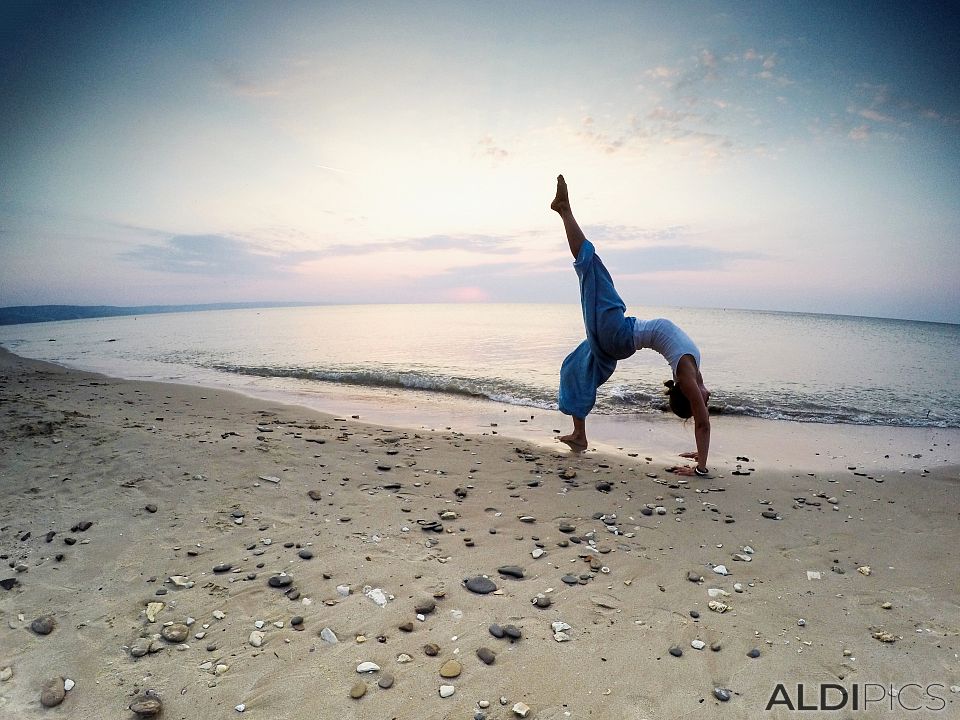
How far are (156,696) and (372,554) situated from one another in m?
1.52

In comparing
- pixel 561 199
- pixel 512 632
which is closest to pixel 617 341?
pixel 561 199

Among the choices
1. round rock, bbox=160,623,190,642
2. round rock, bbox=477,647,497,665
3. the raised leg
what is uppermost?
the raised leg

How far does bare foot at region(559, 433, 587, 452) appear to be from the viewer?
6898 millimetres

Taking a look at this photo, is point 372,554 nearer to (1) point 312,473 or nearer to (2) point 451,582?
(2) point 451,582

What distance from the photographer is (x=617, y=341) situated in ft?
20.5

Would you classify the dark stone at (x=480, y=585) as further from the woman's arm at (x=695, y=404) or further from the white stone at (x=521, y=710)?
the woman's arm at (x=695, y=404)

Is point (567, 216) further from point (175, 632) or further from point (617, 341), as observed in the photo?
point (175, 632)

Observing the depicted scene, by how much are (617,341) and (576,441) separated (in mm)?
1673

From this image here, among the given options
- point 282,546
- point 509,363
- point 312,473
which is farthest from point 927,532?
point 509,363

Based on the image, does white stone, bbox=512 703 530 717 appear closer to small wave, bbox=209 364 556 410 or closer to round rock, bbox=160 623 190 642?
round rock, bbox=160 623 190 642

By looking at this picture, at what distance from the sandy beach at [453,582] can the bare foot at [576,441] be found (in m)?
0.59

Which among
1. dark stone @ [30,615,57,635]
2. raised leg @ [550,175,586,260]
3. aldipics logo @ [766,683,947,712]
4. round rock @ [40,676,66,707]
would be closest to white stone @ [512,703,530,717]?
aldipics logo @ [766,683,947,712]

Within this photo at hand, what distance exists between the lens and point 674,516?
4617 millimetres

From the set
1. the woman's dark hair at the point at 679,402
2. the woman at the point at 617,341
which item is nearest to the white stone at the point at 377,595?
the woman at the point at 617,341
